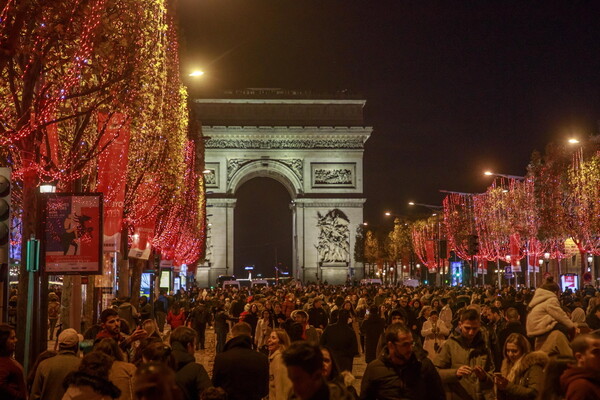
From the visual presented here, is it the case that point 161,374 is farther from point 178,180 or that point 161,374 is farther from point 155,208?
point 178,180

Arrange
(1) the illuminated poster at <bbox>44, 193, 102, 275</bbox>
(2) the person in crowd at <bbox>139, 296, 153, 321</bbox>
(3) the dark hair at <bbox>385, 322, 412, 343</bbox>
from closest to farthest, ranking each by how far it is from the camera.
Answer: (3) the dark hair at <bbox>385, 322, 412, 343</bbox>
(1) the illuminated poster at <bbox>44, 193, 102, 275</bbox>
(2) the person in crowd at <bbox>139, 296, 153, 321</bbox>

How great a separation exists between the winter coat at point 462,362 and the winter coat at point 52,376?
360 cm

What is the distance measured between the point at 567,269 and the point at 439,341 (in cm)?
7550

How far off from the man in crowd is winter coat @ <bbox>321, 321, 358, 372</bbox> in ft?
20.0

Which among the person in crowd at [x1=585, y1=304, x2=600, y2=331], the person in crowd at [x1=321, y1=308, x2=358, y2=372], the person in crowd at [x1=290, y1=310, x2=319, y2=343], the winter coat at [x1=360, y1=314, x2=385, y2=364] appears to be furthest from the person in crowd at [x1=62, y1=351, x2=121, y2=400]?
the person in crowd at [x1=585, y1=304, x2=600, y2=331]

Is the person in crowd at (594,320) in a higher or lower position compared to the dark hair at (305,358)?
lower

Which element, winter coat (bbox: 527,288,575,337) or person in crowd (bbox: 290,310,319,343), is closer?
winter coat (bbox: 527,288,575,337)

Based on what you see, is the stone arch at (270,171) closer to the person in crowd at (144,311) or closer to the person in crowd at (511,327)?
the person in crowd at (144,311)

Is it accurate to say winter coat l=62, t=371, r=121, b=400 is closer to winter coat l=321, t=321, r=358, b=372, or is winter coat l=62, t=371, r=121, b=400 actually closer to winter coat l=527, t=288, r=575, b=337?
winter coat l=527, t=288, r=575, b=337

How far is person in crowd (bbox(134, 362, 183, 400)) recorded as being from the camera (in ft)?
16.8

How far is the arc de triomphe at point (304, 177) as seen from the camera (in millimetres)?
90312

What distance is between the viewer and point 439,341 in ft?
47.8

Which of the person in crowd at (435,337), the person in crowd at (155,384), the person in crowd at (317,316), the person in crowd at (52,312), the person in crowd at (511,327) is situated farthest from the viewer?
the person in crowd at (52,312)

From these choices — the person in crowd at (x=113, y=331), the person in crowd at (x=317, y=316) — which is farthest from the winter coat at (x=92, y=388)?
the person in crowd at (x=317, y=316)
